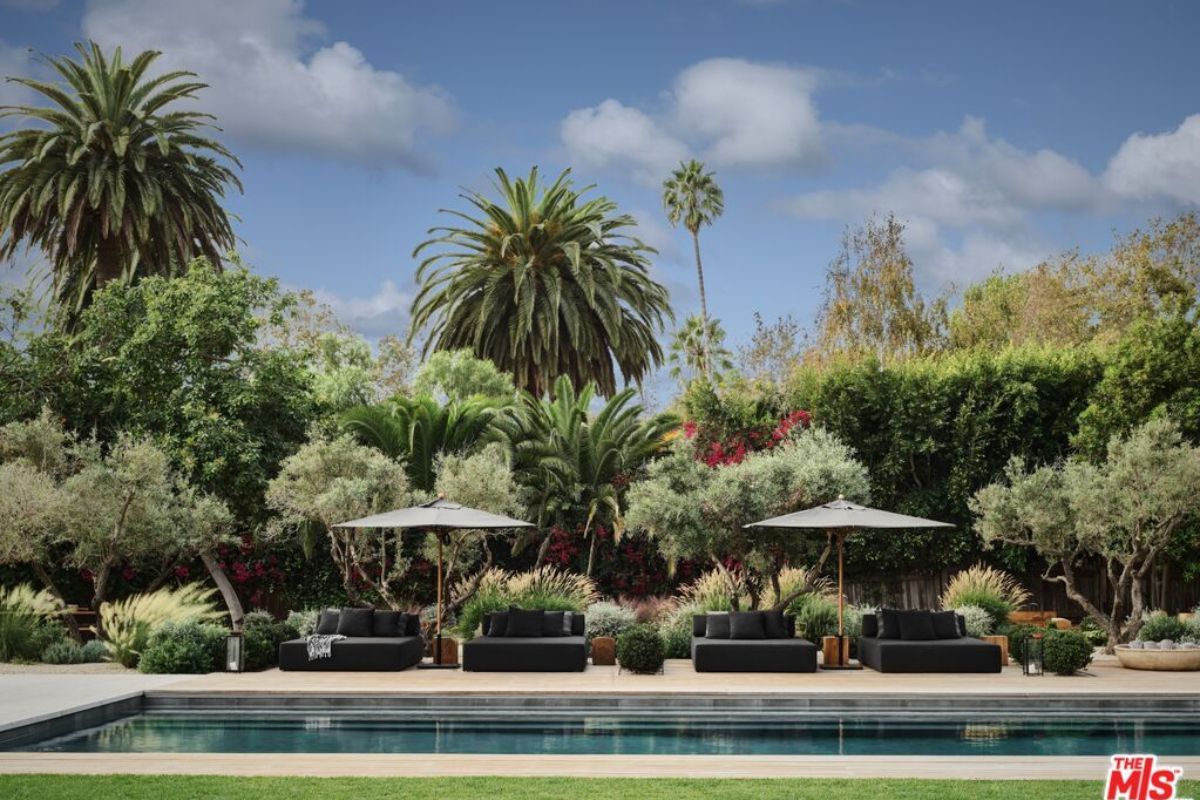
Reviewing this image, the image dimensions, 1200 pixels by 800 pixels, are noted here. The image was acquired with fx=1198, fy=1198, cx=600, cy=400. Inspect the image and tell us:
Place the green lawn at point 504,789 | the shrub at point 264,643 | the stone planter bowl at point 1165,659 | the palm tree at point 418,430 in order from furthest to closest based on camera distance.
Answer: the palm tree at point 418,430, the shrub at point 264,643, the stone planter bowl at point 1165,659, the green lawn at point 504,789

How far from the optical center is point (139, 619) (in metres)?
17.0

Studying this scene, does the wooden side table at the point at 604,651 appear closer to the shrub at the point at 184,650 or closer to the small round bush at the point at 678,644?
the small round bush at the point at 678,644

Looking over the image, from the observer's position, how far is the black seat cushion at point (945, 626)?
16000 mm

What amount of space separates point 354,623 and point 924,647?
300 inches

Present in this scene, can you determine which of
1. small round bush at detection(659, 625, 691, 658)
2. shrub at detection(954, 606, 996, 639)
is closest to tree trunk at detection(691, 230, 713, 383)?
shrub at detection(954, 606, 996, 639)

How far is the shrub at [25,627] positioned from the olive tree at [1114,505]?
45.8ft

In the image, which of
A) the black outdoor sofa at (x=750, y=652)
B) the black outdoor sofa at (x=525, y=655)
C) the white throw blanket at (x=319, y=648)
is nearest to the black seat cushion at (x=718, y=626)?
the black outdoor sofa at (x=750, y=652)

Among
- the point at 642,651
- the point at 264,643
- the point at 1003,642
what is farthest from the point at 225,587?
the point at 1003,642

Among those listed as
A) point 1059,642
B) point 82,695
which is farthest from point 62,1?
point 1059,642

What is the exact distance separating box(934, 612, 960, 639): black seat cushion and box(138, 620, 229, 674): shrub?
31.1 ft

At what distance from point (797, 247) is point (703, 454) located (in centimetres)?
1451

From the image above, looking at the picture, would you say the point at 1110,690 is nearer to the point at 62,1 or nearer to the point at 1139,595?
the point at 1139,595

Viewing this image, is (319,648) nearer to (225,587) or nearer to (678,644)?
(678,644)

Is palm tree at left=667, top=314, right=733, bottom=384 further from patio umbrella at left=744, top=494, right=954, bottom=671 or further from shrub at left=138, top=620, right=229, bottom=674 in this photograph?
shrub at left=138, top=620, right=229, bottom=674
